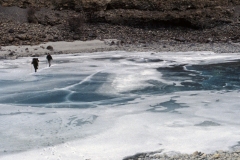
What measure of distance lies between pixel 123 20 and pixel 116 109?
67.2 ft

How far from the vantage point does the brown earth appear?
1040 inches

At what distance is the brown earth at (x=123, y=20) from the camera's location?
26422 millimetres

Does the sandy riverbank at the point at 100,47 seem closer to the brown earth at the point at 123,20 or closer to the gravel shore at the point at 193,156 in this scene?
the brown earth at the point at 123,20

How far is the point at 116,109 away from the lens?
33.6 ft

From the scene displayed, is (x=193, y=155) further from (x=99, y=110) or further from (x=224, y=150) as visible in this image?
(x=99, y=110)

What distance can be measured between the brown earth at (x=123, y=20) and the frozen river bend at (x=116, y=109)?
8.48 m

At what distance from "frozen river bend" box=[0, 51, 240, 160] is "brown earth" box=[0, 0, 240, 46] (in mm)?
8480

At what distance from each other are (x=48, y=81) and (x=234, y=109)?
266 inches

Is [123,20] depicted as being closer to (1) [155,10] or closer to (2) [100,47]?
(1) [155,10]

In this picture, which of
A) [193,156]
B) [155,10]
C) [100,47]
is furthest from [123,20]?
[193,156]

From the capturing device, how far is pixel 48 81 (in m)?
14.1

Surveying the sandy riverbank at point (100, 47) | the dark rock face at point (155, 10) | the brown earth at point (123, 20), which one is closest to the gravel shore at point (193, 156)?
the sandy riverbank at point (100, 47)

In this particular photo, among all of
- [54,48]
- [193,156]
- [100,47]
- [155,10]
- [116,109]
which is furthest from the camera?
[155,10]

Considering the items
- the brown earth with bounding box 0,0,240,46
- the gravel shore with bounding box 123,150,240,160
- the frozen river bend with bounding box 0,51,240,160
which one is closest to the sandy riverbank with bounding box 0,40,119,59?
the brown earth with bounding box 0,0,240,46
